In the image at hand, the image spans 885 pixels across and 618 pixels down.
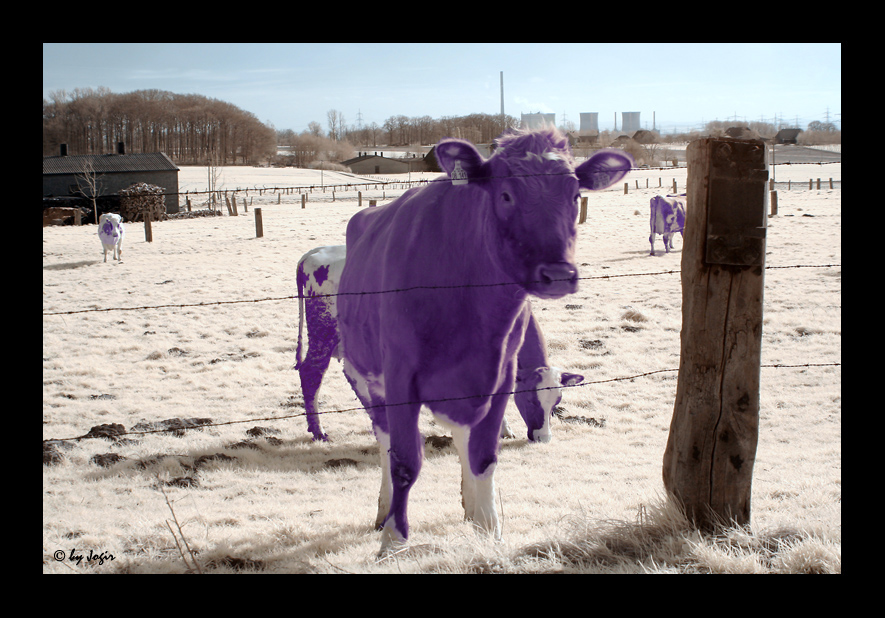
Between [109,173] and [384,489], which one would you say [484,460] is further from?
[109,173]

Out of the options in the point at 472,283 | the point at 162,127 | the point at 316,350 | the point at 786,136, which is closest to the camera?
the point at 472,283

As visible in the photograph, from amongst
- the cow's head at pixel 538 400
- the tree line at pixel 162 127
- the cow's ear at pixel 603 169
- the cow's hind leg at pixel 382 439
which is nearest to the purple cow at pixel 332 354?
the cow's head at pixel 538 400

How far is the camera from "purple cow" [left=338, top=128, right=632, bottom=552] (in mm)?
2633

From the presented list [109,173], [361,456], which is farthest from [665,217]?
[109,173]

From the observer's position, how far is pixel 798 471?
4012 millimetres

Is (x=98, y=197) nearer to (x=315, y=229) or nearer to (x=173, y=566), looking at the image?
(x=315, y=229)

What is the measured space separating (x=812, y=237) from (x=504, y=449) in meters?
12.3

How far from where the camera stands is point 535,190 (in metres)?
2.62

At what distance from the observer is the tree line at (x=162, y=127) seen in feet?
292

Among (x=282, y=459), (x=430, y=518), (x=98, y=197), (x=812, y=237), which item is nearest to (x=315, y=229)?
(x=812, y=237)

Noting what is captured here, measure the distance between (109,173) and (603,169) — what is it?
40271 mm

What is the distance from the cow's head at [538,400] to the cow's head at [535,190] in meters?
2.43

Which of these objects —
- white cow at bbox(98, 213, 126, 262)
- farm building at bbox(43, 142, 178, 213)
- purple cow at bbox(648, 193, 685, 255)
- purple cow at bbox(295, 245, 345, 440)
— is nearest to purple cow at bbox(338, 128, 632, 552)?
purple cow at bbox(295, 245, 345, 440)

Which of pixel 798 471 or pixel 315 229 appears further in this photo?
pixel 315 229
